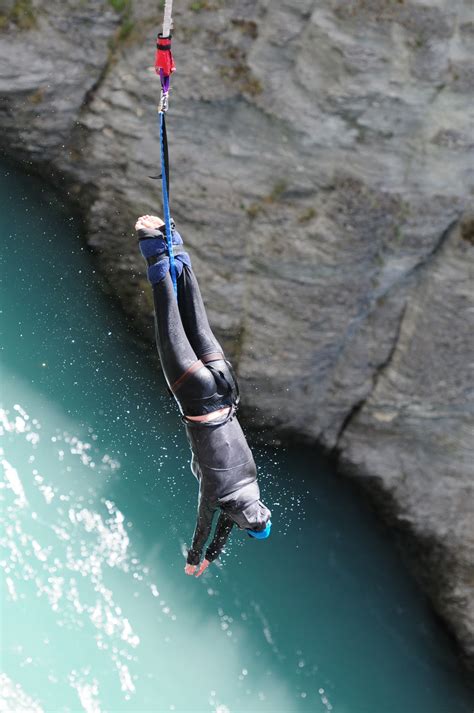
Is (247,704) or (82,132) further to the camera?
(82,132)

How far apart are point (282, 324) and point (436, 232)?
1890mm

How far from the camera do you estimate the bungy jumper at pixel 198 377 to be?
579 centimetres

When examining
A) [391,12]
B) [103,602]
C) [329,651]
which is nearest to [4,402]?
[103,602]

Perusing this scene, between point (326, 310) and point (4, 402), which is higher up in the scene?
point (326, 310)

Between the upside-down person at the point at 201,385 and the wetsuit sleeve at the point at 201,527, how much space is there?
0.05ft

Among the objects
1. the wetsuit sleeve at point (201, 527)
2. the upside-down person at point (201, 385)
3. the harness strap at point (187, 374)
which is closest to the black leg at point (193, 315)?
the upside-down person at point (201, 385)

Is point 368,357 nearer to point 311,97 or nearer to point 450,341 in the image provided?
point 450,341

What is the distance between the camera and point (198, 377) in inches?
231

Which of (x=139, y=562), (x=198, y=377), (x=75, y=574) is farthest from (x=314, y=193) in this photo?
(x=75, y=574)

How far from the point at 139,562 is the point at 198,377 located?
388 centimetres

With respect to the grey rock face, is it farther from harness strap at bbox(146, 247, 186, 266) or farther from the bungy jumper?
harness strap at bbox(146, 247, 186, 266)

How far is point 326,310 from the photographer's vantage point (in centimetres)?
956

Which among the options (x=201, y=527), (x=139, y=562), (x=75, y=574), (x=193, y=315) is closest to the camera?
(x=193, y=315)

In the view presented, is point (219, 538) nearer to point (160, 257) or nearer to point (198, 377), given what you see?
point (198, 377)
